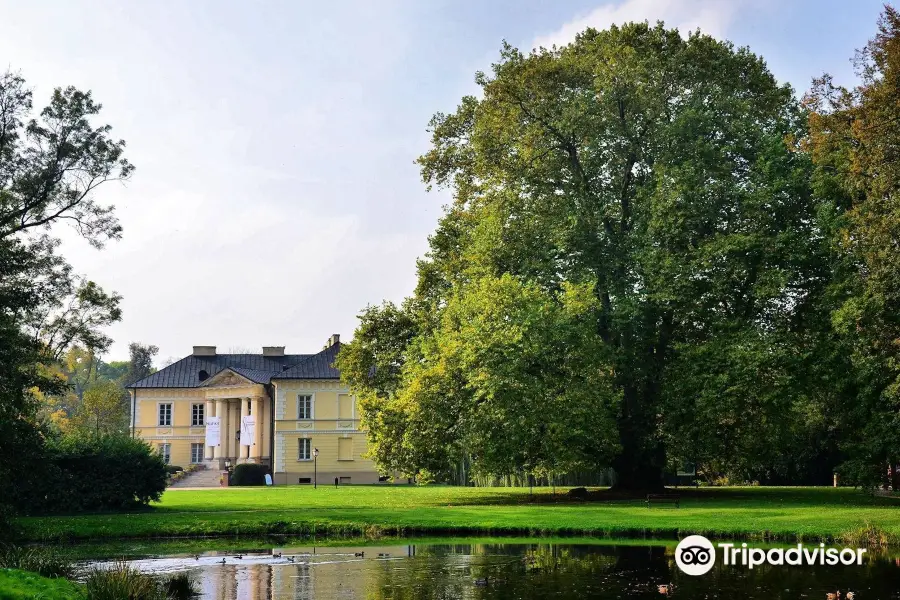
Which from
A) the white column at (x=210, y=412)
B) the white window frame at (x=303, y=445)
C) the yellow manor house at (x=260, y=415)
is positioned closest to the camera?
the yellow manor house at (x=260, y=415)

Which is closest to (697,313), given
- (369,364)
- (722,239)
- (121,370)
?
(722,239)

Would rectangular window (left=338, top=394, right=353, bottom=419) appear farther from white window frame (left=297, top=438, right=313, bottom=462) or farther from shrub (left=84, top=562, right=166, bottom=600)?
shrub (left=84, top=562, right=166, bottom=600)

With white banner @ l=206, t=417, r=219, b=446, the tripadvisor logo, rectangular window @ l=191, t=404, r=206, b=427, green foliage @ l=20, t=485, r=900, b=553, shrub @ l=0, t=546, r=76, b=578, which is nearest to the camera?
shrub @ l=0, t=546, r=76, b=578

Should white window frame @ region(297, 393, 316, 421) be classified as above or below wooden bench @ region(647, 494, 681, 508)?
above

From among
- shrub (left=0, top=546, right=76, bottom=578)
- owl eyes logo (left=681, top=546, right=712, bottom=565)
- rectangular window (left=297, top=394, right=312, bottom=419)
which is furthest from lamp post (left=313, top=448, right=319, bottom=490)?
shrub (left=0, top=546, right=76, bottom=578)

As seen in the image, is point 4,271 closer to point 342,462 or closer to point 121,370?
point 342,462

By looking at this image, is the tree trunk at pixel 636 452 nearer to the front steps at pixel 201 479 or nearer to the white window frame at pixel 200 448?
the front steps at pixel 201 479

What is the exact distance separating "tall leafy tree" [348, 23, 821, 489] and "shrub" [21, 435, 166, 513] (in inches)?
360

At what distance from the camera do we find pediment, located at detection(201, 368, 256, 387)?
6739cm

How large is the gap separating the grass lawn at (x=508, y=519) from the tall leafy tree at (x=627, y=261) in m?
3.10

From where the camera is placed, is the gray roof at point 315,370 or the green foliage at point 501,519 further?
the gray roof at point 315,370

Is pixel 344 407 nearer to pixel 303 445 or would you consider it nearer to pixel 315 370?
pixel 315 370

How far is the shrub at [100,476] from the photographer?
Result: 103 feet

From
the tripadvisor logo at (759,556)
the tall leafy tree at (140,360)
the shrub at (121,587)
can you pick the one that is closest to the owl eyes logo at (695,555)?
the tripadvisor logo at (759,556)
